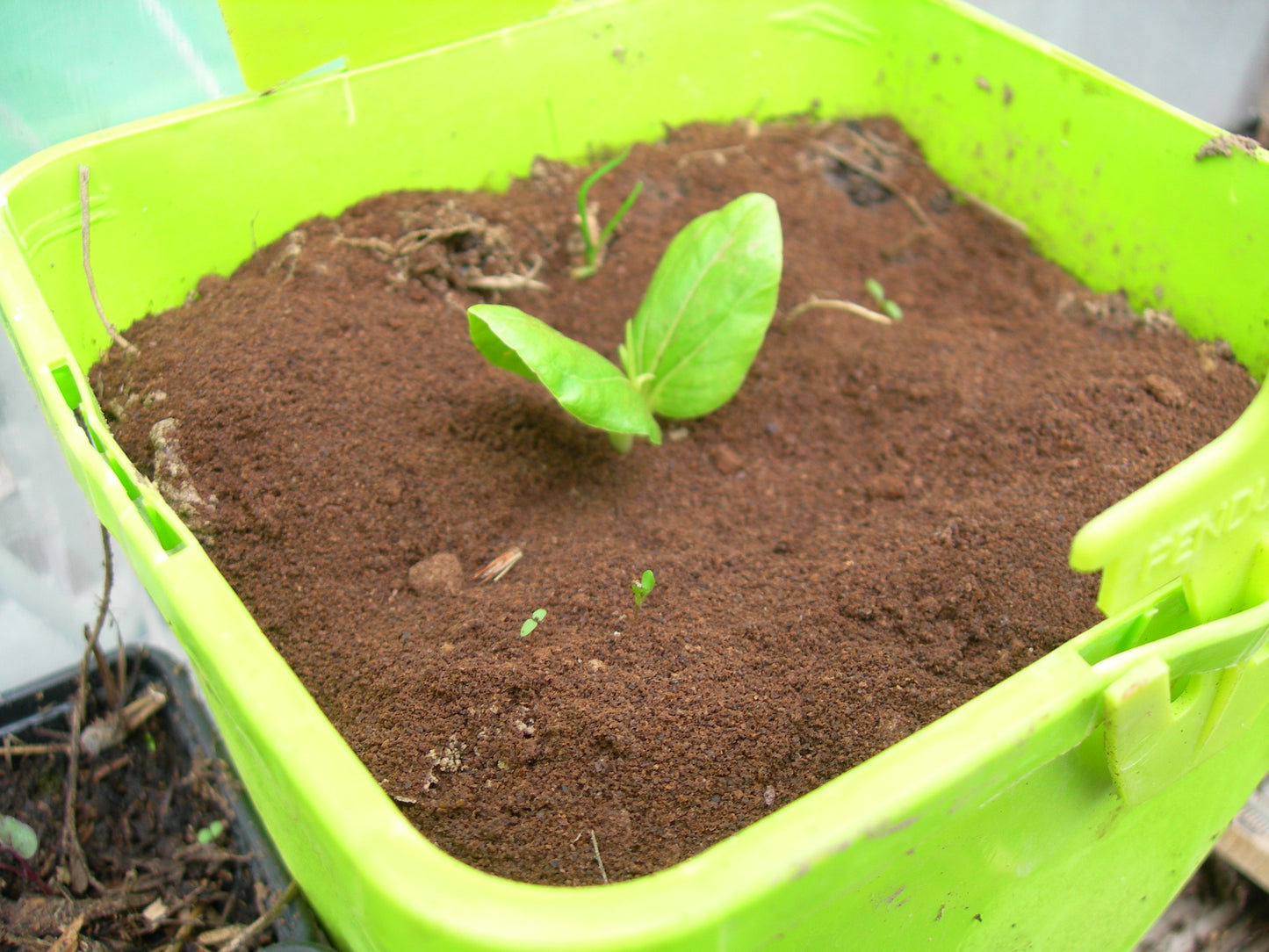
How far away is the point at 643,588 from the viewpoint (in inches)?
31.0

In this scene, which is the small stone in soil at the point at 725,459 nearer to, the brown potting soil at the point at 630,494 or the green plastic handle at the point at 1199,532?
the brown potting soil at the point at 630,494

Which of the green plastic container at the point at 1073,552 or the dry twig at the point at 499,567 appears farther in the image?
the dry twig at the point at 499,567

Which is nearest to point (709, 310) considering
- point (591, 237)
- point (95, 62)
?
point (591, 237)

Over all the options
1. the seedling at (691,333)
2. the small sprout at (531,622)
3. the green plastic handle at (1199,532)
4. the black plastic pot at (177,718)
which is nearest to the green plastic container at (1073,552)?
the green plastic handle at (1199,532)

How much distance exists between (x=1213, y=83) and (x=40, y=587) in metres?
2.04

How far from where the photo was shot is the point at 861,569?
0.85m

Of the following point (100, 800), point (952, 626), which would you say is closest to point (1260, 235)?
point (952, 626)

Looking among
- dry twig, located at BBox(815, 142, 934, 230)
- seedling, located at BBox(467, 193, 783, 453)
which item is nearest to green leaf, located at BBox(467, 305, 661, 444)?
seedling, located at BBox(467, 193, 783, 453)

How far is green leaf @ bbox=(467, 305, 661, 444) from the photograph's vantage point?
78 centimetres

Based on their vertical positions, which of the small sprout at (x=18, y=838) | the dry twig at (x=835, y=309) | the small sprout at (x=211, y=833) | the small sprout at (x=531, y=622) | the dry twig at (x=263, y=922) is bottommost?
the small sprout at (x=211, y=833)

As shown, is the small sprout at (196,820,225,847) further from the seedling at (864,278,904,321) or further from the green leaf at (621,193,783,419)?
the seedling at (864,278,904,321)

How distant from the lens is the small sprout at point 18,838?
3.17ft

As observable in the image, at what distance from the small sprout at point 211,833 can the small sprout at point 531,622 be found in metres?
0.51

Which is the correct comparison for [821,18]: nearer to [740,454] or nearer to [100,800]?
[740,454]
